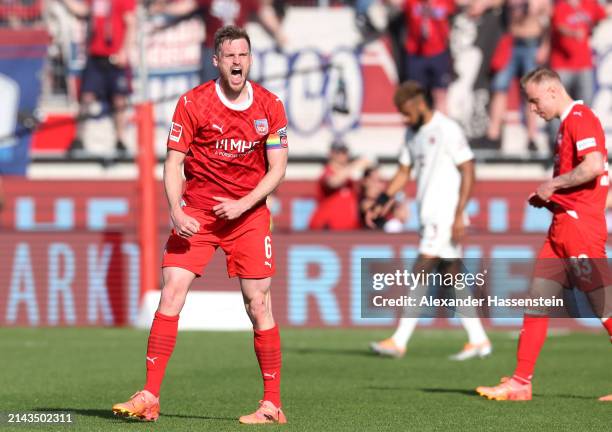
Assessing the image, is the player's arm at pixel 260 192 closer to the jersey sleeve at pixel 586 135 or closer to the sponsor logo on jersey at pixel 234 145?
the sponsor logo on jersey at pixel 234 145

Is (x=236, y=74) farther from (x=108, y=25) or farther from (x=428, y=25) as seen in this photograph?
(x=108, y=25)

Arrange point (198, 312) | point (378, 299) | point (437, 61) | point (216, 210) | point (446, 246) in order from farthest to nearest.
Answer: point (437, 61)
point (198, 312)
point (378, 299)
point (446, 246)
point (216, 210)

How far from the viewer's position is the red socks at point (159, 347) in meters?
7.83

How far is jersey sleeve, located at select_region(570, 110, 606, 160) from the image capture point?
355 inches

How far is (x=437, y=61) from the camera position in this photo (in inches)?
786

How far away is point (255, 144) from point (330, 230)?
32.1 feet

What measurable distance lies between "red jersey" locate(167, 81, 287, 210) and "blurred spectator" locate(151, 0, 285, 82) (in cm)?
1209

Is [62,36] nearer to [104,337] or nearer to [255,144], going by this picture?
[104,337]

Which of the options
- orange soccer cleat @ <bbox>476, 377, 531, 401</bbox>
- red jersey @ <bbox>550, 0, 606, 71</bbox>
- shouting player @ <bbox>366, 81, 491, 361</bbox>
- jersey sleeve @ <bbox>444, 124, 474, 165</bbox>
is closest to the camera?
orange soccer cleat @ <bbox>476, 377, 531, 401</bbox>

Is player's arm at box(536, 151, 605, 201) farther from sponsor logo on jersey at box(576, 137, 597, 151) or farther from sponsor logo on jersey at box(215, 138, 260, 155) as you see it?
sponsor logo on jersey at box(215, 138, 260, 155)

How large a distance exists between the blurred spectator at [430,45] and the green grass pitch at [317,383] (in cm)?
522

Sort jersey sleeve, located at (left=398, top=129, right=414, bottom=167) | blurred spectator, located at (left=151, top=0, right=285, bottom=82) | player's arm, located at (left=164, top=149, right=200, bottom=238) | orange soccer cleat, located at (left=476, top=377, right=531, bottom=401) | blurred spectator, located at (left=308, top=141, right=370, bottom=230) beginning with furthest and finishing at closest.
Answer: blurred spectator, located at (left=151, top=0, right=285, bottom=82), blurred spectator, located at (left=308, top=141, right=370, bottom=230), jersey sleeve, located at (left=398, top=129, right=414, bottom=167), orange soccer cleat, located at (left=476, top=377, right=531, bottom=401), player's arm, located at (left=164, top=149, right=200, bottom=238)

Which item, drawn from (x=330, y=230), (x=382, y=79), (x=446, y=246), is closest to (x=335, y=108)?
(x=382, y=79)

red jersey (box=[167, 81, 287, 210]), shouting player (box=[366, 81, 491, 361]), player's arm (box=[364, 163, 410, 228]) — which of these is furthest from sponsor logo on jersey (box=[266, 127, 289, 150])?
shouting player (box=[366, 81, 491, 361])
